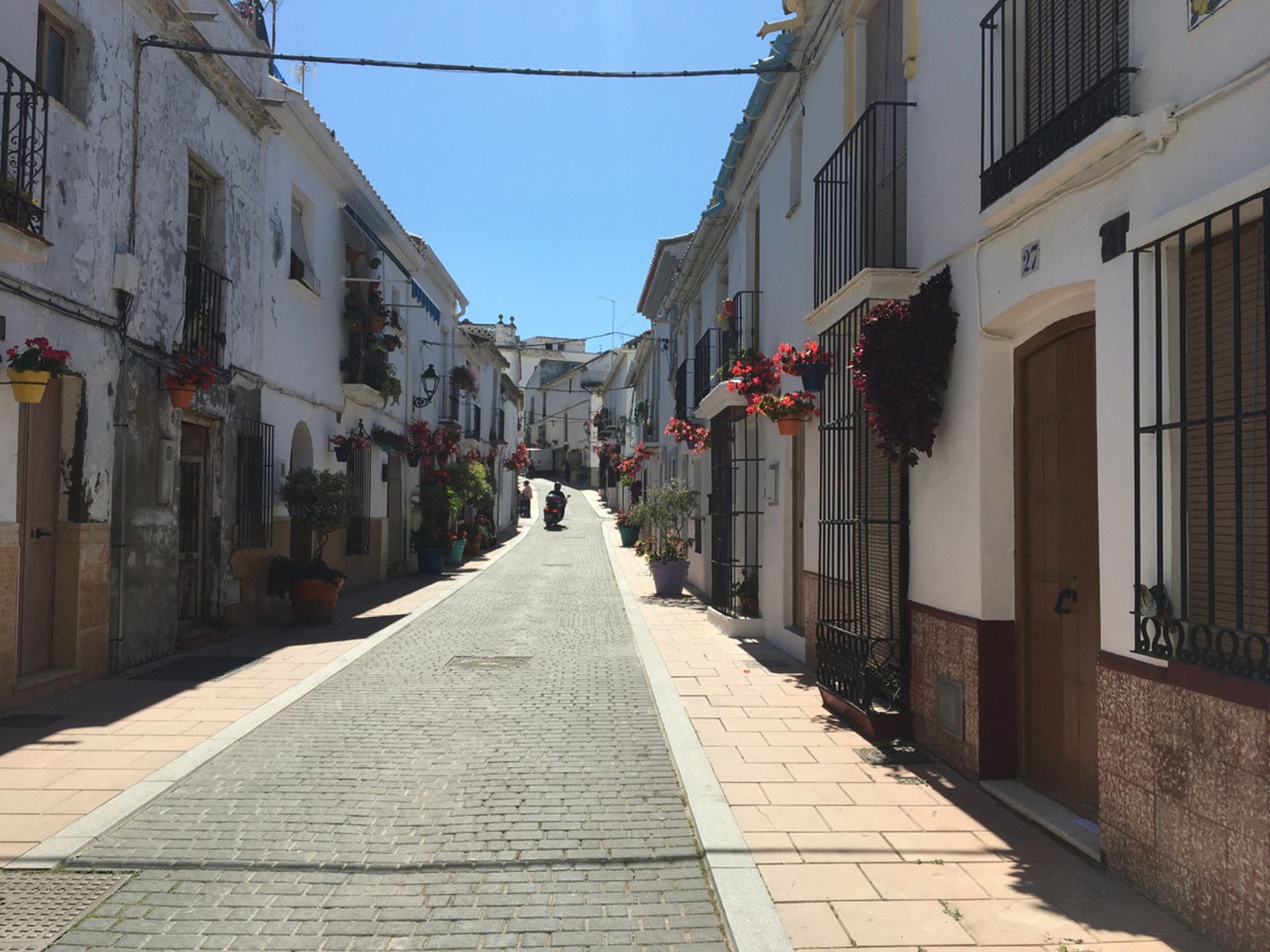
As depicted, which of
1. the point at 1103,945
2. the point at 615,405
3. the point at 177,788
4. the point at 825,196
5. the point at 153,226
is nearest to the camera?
the point at 1103,945

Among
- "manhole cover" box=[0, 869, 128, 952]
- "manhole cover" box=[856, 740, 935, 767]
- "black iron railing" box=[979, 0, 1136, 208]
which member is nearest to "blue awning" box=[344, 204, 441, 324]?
"black iron railing" box=[979, 0, 1136, 208]

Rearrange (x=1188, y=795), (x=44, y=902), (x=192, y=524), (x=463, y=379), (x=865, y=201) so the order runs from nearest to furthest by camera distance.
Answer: (x=1188, y=795) < (x=44, y=902) < (x=865, y=201) < (x=192, y=524) < (x=463, y=379)

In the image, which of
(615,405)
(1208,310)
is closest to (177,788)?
(1208,310)

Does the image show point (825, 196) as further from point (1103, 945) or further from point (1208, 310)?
point (1103, 945)

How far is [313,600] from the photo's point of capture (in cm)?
1171

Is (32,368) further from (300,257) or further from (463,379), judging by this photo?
(463,379)

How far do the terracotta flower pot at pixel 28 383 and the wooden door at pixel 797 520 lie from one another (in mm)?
6967

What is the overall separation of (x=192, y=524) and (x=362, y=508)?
624 cm

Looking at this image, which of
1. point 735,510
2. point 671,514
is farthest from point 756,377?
point 671,514

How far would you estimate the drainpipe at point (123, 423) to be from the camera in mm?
8156

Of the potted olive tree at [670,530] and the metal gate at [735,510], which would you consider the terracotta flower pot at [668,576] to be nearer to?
the potted olive tree at [670,530]

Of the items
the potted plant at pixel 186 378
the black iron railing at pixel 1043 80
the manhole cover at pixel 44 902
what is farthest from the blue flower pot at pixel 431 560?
the black iron railing at pixel 1043 80

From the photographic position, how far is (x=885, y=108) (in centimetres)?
715

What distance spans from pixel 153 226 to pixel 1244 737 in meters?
9.28
